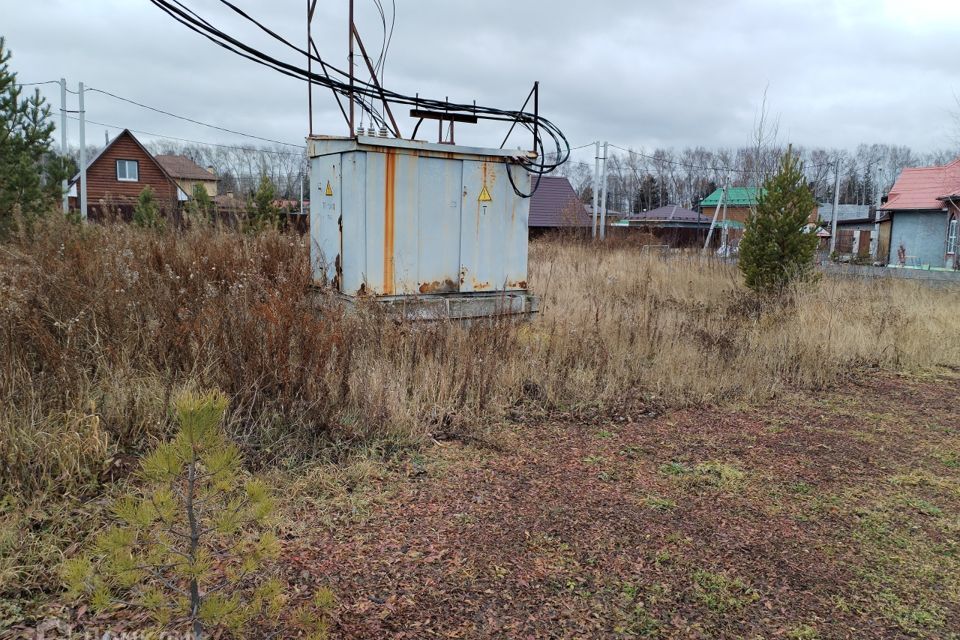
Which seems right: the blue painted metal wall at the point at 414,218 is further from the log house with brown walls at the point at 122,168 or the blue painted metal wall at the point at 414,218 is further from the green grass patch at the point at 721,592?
the log house with brown walls at the point at 122,168

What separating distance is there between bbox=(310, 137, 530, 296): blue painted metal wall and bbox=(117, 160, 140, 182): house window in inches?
1350

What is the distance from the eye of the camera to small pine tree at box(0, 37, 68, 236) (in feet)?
29.2

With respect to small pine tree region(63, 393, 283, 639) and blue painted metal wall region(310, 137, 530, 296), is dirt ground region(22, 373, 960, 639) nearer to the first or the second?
small pine tree region(63, 393, 283, 639)

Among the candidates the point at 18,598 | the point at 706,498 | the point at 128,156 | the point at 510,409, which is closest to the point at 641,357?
the point at 510,409

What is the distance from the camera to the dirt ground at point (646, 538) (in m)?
2.42

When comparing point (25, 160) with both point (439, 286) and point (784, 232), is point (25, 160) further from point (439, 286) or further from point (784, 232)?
point (784, 232)

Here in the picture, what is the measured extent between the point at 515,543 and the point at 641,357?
3485 millimetres

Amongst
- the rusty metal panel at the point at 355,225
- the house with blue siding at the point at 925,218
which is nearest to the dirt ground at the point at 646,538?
the rusty metal panel at the point at 355,225

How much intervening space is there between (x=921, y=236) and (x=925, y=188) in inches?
91.4

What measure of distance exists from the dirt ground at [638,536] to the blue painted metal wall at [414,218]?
185 cm

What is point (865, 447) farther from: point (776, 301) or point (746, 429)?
point (776, 301)

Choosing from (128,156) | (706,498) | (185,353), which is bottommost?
(706,498)

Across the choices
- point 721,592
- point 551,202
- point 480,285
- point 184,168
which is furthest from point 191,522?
point 184,168

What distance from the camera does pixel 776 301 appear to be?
9172 millimetres
